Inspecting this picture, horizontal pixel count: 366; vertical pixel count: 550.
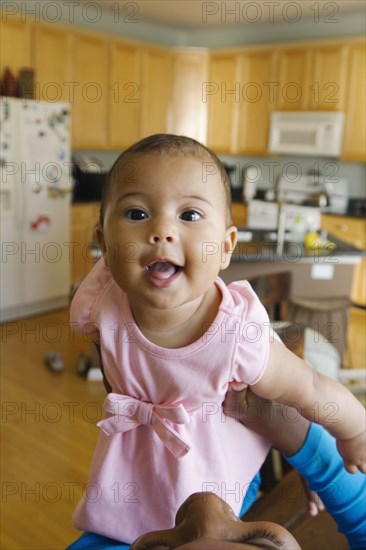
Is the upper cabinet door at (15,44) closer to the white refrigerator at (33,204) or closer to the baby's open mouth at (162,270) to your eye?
the white refrigerator at (33,204)

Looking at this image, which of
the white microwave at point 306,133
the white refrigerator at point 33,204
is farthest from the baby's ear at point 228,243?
the white microwave at point 306,133

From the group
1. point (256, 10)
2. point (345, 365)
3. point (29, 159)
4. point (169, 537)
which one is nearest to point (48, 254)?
point (29, 159)

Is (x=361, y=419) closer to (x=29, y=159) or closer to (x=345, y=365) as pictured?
A: (x=345, y=365)

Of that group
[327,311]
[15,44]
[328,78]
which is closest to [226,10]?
[328,78]

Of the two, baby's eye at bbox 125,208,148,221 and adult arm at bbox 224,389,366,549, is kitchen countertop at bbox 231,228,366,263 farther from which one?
baby's eye at bbox 125,208,148,221

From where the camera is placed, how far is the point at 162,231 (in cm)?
54

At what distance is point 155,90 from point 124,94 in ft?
1.47

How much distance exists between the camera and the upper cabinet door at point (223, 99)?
18.8 feet

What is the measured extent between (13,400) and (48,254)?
1.77m

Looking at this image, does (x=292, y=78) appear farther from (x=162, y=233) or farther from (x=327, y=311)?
(x=162, y=233)

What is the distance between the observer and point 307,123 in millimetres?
5168

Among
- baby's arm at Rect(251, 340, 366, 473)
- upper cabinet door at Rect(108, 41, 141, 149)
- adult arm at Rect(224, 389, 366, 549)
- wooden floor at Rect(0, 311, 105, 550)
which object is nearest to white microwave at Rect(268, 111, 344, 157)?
upper cabinet door at Rect(108, 41, 141, 149)

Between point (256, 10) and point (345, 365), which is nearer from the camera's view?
point (345, 365)

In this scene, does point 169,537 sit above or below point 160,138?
below
